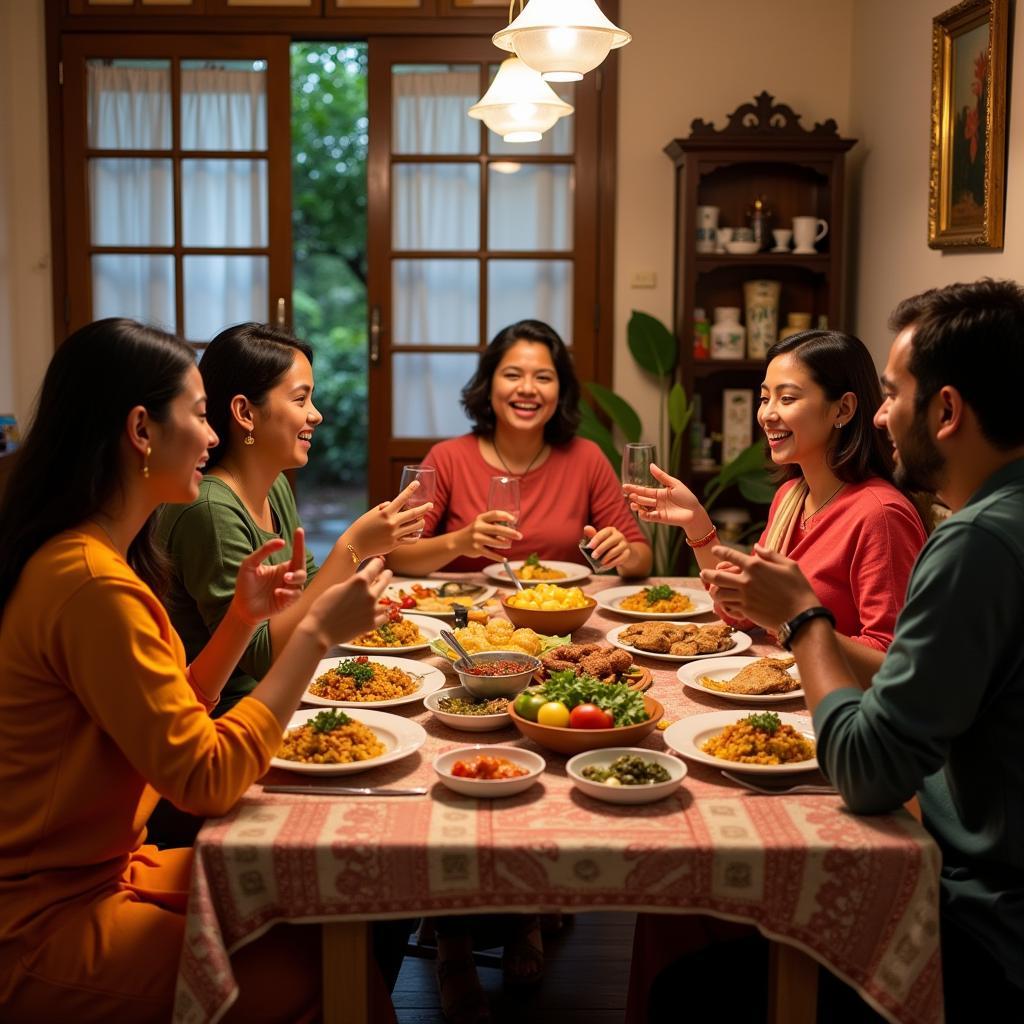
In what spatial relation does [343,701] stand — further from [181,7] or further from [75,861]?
[181,7]

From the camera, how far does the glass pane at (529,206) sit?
4.96 meters

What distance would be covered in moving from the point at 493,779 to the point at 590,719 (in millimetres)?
191

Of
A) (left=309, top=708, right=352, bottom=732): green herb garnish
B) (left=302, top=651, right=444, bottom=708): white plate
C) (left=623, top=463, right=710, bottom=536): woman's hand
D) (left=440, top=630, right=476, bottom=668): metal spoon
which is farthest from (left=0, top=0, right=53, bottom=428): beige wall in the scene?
(left=309, top=708, right=352, bottom=732): green herb garnish

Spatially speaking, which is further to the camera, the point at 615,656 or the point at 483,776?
the point at 615,656

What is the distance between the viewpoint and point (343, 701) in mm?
1983

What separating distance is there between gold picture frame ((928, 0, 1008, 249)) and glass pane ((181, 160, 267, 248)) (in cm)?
263

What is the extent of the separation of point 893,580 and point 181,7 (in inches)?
154

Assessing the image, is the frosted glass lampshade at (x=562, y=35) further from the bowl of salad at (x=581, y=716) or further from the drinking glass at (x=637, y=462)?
the bowl of salad at (x=581, y=716)

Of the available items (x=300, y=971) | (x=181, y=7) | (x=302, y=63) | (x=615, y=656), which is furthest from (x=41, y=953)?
(x=302, y=63)

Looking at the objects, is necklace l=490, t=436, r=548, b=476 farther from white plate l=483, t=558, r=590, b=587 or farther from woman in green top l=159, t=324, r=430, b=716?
woman in green top l=159, t=324, r=430, b=716

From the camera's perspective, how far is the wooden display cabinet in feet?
15.0

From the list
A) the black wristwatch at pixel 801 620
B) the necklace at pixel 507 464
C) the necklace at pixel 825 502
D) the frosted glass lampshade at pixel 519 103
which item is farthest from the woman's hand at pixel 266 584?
the necklace at pixel 507 464

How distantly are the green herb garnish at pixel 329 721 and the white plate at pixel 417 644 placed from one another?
19.6 inches

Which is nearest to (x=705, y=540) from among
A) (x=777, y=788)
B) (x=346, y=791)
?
(x=777, y=788)
